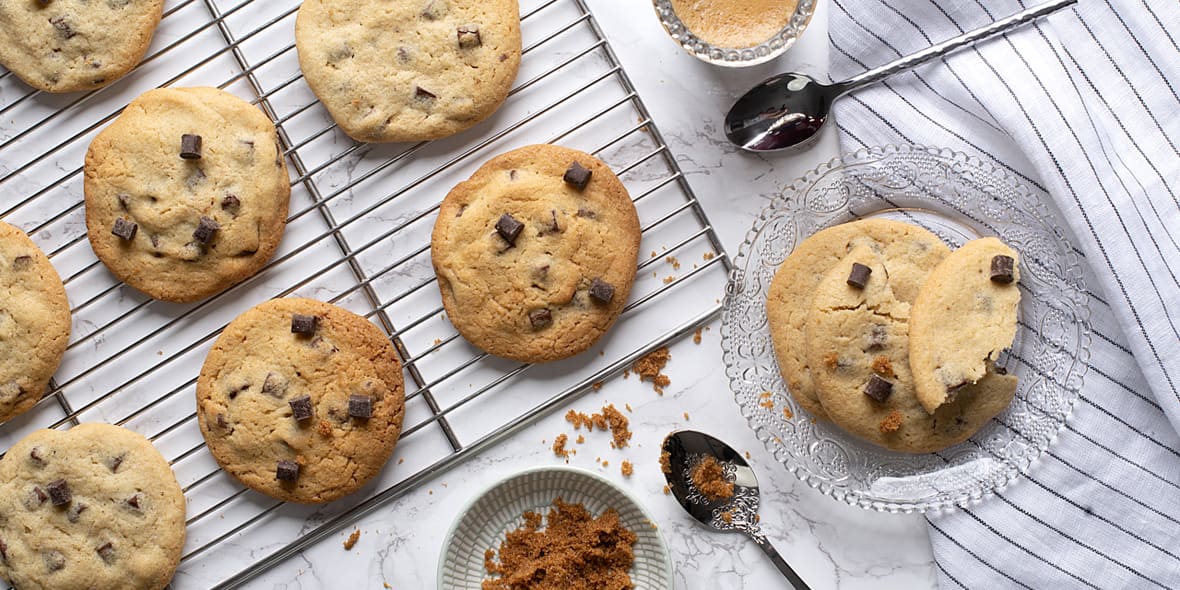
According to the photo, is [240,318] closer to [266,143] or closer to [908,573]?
[266,143]

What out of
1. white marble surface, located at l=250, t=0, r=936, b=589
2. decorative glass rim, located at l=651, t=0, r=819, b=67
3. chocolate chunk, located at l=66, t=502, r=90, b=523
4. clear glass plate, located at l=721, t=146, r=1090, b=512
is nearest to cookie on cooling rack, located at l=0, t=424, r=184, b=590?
chocolate chunk, located at l=66, t=502, r=90, b=523

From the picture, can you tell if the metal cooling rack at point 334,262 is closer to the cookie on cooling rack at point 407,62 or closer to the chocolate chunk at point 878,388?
the cookie on cooling rack at point 407,62

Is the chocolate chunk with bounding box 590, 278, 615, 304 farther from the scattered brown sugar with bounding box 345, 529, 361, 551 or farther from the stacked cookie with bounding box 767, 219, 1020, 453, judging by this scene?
the scattered brown sugar with bounding box 345, 529, 361, 551

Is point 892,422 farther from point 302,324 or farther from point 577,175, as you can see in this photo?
point 302,324

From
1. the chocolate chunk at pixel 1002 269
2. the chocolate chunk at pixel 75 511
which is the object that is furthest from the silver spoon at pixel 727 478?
the chocolate chunk at pixel 75 511

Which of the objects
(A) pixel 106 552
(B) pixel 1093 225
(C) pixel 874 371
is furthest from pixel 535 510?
(B) pixel 1093 225

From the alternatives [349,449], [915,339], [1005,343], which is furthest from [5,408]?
[1005,343]
